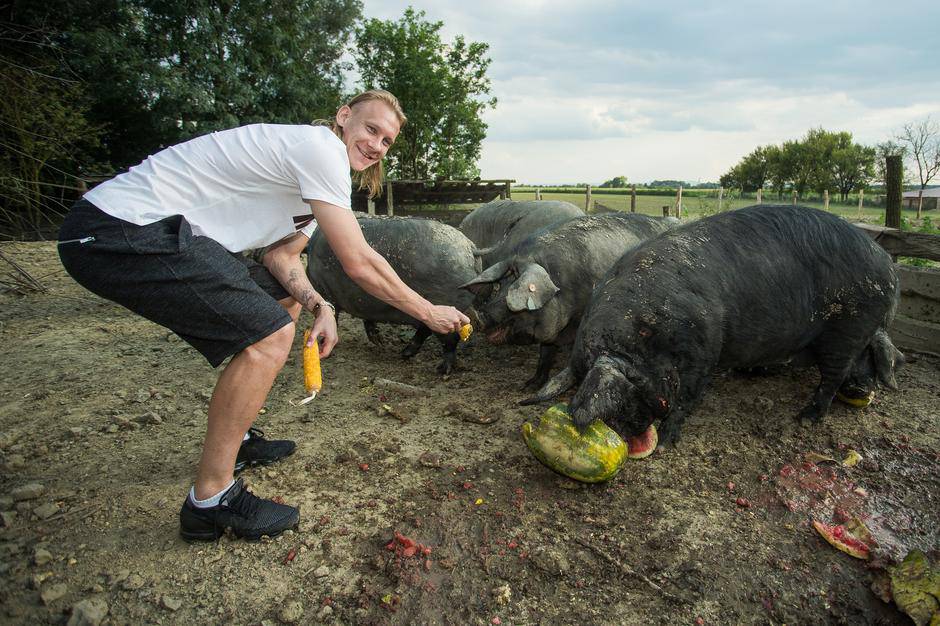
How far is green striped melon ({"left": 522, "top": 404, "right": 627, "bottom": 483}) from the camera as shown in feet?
10.0

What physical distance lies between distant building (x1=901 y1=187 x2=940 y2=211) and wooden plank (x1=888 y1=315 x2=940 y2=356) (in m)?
47.4

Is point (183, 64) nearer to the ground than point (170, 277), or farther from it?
farther from it

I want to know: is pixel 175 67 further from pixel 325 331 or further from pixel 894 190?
pixel 894 190

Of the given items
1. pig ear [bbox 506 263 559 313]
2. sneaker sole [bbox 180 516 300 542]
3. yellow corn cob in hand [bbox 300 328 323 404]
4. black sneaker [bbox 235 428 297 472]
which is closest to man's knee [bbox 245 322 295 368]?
yellow corn cob in hand [bbox 300 328 323 404]

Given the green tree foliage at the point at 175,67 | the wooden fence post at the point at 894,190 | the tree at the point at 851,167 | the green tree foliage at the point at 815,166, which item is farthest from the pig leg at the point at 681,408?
the tree at the point at 851,167

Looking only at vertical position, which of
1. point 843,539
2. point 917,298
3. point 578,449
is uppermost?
point 917,298

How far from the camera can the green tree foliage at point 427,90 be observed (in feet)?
96.5

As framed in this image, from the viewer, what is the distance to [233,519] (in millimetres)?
2709

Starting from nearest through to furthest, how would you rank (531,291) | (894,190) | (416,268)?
(531,291) < (416,268) < (894,190)

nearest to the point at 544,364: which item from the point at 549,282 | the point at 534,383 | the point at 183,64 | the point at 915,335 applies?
the point at 534,383

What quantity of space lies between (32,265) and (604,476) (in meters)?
11.3

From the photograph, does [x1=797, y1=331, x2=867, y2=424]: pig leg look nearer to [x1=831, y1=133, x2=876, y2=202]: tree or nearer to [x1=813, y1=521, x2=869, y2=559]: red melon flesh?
[x1=813, y1=521, x2=869, y2=559]: red melon flesh

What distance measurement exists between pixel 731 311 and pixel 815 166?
7271 centimetres

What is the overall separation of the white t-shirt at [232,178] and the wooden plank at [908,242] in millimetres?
5128
